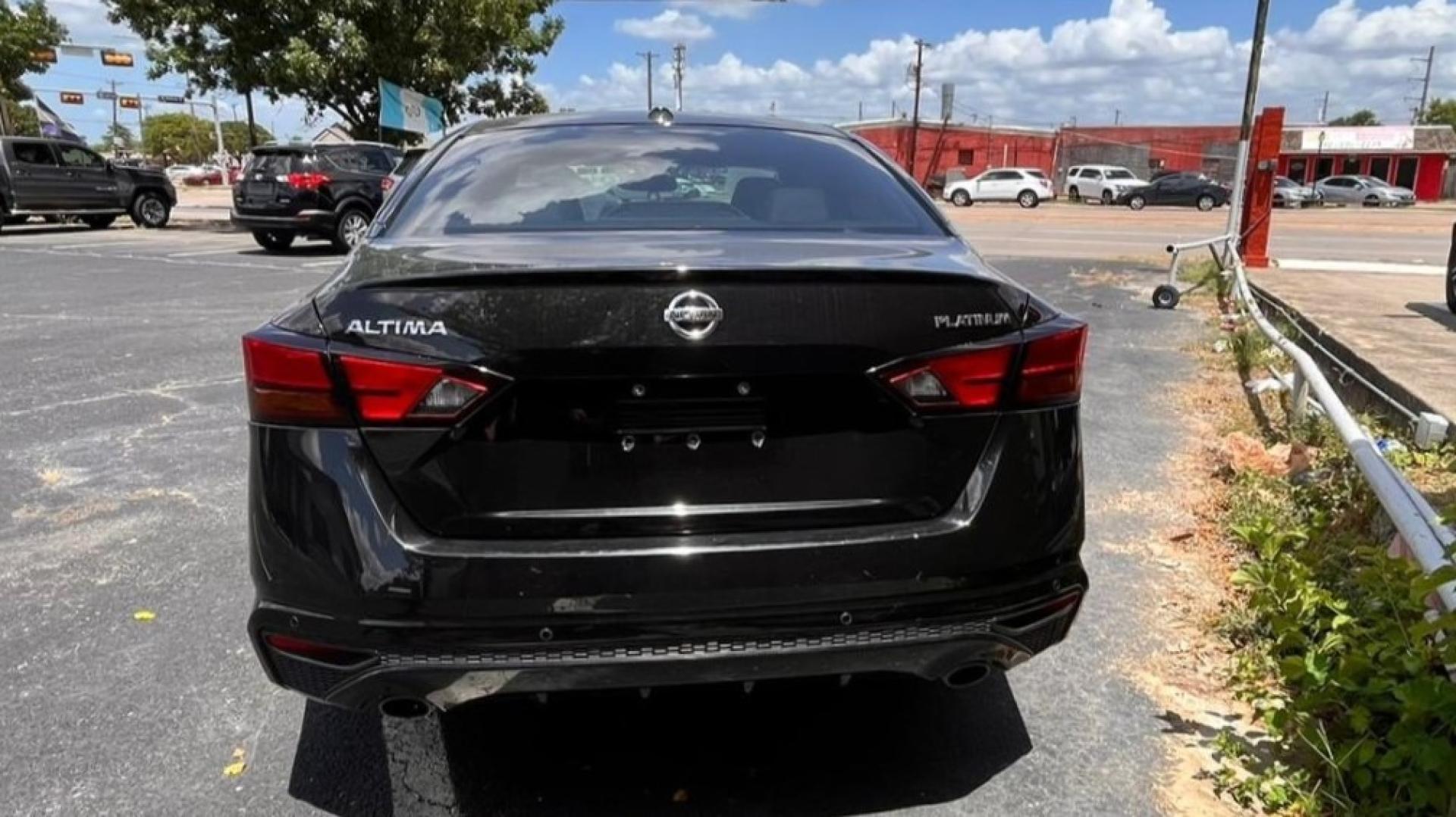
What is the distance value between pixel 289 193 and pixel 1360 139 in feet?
203

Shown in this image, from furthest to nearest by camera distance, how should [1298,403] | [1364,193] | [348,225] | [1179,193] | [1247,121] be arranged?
[1364,193] → [1179,193] → [348,225] → [1247,121] → [1298,403]

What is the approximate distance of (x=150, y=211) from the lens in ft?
79.1

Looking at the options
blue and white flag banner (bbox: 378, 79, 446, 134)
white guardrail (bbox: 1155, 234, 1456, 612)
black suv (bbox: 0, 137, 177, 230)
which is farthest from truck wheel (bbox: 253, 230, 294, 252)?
white guardrail (bbox: 1155, 234, 1456, 612)

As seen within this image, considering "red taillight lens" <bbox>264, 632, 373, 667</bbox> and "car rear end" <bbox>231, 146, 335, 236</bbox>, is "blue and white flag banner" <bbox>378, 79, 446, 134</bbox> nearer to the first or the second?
"car rear end" <bbox>231, 146, 335, 236</bbox>

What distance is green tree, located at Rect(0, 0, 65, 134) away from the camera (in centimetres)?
2841

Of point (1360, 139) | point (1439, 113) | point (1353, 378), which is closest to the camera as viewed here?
point (1353, 378)

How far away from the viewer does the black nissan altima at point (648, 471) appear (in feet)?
6.66

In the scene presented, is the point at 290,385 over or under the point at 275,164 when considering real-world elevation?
under

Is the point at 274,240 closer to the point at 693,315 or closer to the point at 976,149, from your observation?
the point at 693,315

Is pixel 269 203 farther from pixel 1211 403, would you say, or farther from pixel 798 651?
pixel 798 651

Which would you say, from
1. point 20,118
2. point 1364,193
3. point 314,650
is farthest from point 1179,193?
point 20,118

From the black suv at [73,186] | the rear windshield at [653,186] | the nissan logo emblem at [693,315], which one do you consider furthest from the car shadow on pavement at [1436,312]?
the black suv at [73,186]

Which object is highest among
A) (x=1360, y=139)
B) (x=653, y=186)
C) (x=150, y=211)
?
(x=1360, y=139)

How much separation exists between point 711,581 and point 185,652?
2106 mm
